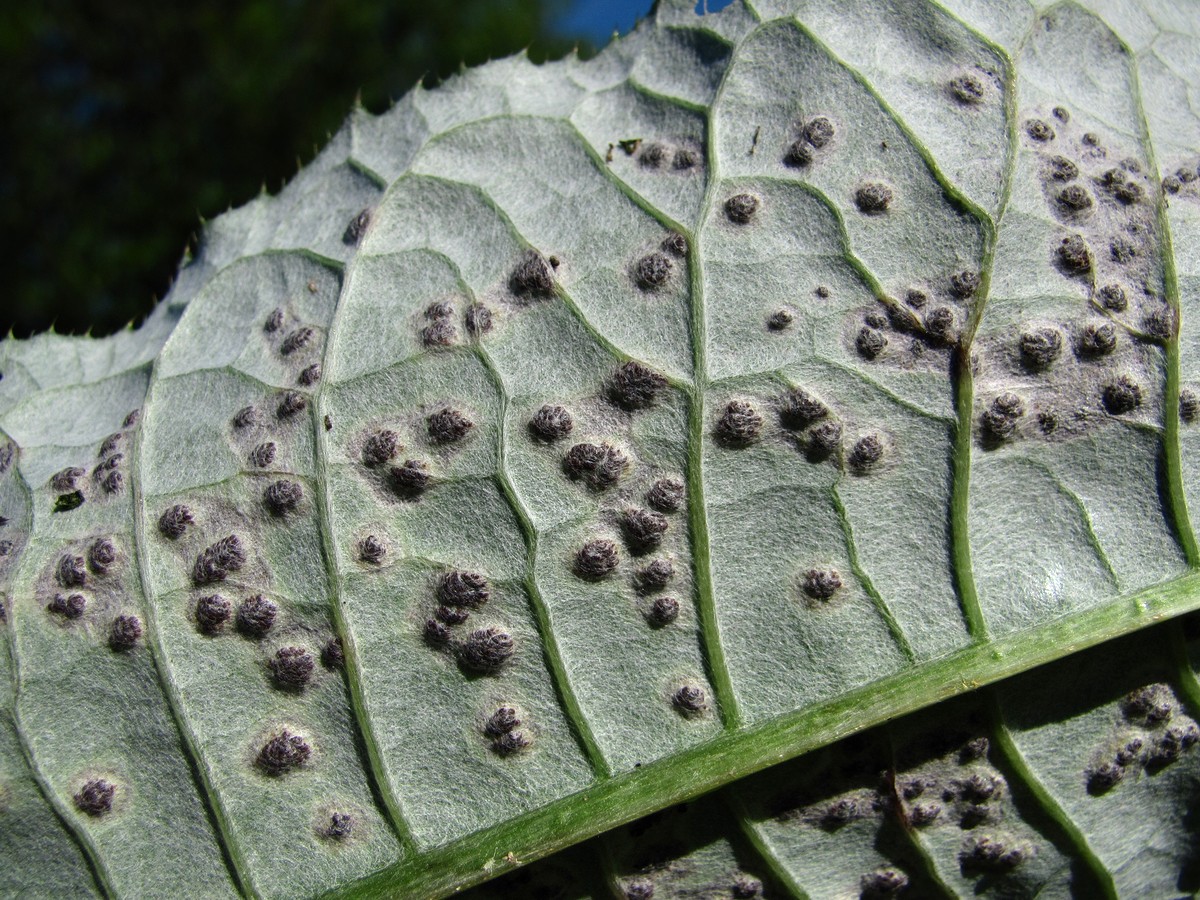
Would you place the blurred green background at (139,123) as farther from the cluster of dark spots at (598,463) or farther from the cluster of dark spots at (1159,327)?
the cluster of dark spots at (1159,327)

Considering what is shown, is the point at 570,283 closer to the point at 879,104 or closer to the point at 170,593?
the point at 879,104

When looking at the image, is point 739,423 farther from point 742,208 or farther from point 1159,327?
point 1159,327

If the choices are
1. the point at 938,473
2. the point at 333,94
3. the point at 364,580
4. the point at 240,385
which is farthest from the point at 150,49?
the point at 938,473

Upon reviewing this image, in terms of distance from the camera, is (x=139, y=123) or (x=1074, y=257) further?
(x=139, y=123)

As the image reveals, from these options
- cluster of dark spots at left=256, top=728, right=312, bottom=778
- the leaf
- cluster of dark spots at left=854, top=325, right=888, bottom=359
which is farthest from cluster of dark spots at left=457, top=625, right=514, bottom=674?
cluster of dark spots at left=854, top=325, right=888, bottom=359

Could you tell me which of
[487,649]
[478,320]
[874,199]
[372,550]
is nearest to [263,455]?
[372,550]

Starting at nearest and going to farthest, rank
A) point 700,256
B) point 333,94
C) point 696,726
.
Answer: point 696,726 < point 700,256 < point 333,94

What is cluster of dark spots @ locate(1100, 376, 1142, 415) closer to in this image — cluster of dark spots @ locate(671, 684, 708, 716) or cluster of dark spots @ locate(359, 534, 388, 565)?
cluster of dark spots @ locate(671, 684, 708, 716)
